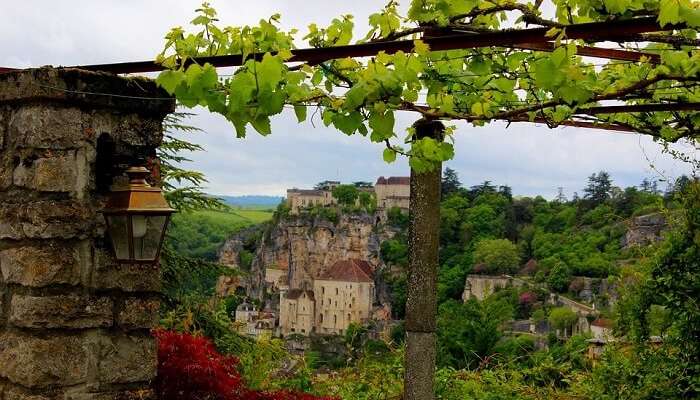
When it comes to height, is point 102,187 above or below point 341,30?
below

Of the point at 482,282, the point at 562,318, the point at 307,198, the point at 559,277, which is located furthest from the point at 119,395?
the point at 307,198

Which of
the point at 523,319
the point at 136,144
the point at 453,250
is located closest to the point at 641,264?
the point at 136,144

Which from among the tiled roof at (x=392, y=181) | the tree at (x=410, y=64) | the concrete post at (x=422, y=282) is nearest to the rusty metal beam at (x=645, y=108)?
the tree at (x=410, y=64)

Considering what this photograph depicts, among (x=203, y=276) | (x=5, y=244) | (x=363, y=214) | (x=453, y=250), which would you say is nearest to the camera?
(x=5, y=244)

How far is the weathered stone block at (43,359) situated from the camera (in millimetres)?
2596

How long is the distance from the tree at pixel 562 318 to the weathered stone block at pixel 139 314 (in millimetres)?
39817

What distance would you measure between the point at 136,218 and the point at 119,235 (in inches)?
4.3

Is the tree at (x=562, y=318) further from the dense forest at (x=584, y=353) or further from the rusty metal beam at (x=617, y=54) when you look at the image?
the rusty metal beam at (x=617, y=54)

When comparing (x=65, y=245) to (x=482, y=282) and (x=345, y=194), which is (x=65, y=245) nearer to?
(x=482, y=282)

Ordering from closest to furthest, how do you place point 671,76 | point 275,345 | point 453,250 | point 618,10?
1. point 618,10
2. point 671,76
3. point 275,345
4. point 453,250

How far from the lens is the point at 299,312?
64938mm

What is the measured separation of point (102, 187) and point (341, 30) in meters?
1.07

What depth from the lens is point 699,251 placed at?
14.9ft

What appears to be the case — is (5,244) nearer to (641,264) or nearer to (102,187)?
(102,187)
